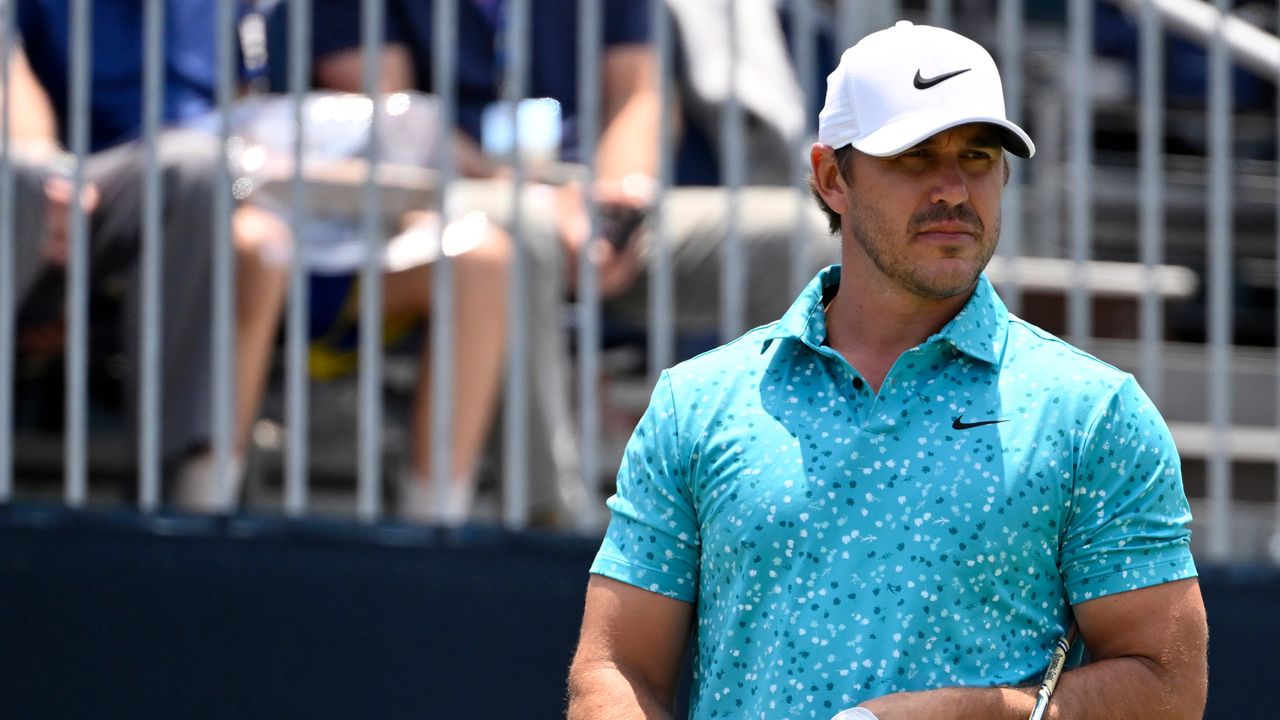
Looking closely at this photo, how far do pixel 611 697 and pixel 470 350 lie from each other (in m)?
1.74

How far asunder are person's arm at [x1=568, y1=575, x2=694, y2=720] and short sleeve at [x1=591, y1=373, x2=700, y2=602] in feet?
0.06

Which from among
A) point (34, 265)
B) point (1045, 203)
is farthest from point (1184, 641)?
point (1045, 203)

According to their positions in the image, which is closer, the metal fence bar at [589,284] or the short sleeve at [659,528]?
the short sleeve at [659,528]

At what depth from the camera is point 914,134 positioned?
2158 millimetres

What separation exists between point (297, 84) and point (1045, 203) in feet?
8.03

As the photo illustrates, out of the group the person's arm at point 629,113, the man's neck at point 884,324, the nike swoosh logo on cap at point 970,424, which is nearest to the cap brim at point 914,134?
the man's neck at point 884,324

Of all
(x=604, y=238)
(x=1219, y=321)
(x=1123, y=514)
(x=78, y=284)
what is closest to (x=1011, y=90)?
(x=1219, y=321)

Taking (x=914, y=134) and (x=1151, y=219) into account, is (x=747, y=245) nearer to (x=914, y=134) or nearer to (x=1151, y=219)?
(x=1151, y=219)

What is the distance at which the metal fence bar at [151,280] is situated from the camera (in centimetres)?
368

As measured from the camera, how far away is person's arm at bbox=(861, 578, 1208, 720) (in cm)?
202

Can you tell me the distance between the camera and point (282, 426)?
4.27 metres

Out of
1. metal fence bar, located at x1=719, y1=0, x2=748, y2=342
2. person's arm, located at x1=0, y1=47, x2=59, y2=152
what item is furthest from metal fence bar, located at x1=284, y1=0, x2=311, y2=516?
metal fence bar, located at x1=719, y1=0, x2=748, y2=342

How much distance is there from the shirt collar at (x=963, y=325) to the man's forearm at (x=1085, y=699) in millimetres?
386

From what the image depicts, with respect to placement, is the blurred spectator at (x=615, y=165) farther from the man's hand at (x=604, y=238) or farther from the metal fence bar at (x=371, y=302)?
the metal fence bar at (x=371, y=302)
